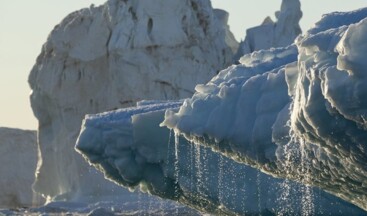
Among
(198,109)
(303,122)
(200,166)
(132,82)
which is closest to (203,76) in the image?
(132,82)

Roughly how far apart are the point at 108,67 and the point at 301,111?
31.7m

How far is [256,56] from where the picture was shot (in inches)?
699

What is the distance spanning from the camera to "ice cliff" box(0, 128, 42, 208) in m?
58.8

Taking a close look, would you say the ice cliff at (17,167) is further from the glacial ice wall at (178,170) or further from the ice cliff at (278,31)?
the glacial ice wall at (178,170)

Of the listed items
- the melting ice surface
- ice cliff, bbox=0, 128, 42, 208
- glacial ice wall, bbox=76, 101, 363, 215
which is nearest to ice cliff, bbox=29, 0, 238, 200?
ice cliff, bbox=0, 128, 42, 208

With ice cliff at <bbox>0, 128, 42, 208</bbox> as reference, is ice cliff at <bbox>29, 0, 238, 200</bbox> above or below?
above

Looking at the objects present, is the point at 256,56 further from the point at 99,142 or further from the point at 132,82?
the point at 132,82

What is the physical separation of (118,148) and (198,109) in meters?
3.63

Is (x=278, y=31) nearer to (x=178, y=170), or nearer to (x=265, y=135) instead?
(x=178, y=170)

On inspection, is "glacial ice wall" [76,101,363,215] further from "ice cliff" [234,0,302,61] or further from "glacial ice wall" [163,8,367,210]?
"ice cliff" [234,0,302,61]

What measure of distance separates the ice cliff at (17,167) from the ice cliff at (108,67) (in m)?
13.7

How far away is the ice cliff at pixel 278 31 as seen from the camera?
46.7 meters

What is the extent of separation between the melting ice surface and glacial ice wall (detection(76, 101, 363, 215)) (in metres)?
0.02

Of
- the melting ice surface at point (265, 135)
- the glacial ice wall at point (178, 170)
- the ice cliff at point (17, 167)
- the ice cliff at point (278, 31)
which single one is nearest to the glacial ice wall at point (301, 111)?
the melting ice surface at point (265, 135)
